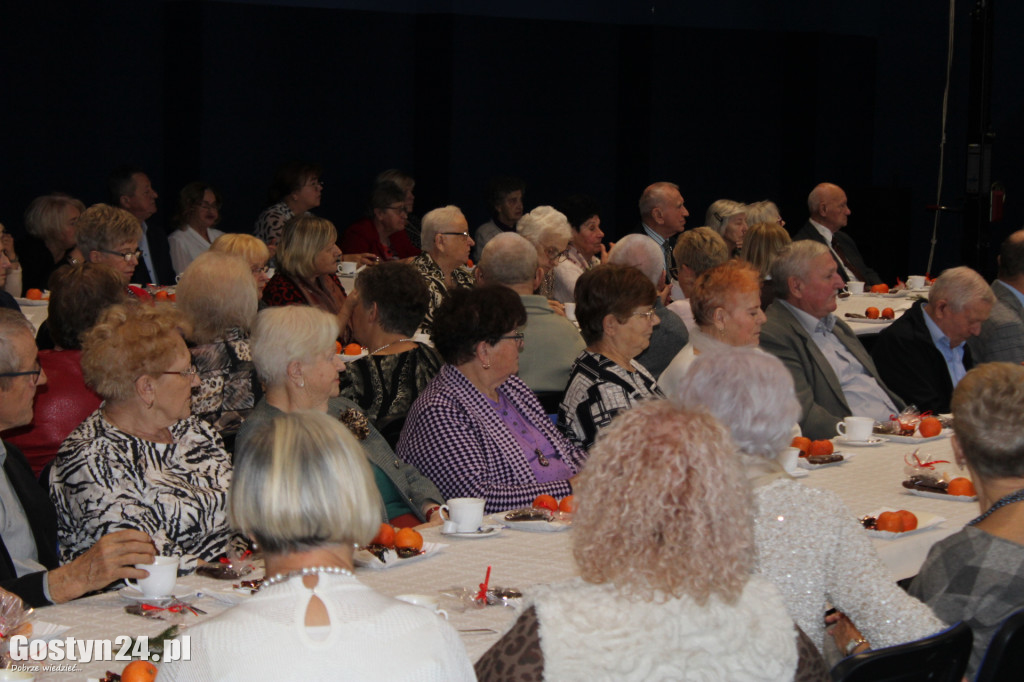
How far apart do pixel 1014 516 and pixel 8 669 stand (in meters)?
2.02

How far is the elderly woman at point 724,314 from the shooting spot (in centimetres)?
455

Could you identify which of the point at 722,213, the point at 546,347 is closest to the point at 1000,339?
the point at 546,347

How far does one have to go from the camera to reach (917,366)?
5.48 m

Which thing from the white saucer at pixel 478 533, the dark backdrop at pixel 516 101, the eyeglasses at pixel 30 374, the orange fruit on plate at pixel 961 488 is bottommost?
the white saucer at pixel 478 533

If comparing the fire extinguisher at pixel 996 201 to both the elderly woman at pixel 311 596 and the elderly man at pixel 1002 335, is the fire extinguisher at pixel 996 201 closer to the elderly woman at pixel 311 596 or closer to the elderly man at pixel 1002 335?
the elderly man at pixel 1002 335

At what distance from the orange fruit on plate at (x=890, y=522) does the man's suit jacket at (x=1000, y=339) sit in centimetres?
306

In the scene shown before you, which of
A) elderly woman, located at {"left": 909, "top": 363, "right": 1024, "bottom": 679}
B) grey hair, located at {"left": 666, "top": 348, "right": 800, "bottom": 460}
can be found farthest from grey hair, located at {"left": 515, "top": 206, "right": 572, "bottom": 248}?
grey hair, located at {"left": 666, "top": 348, "right": 800, "bottom": 460}

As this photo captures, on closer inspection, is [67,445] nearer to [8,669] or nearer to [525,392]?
[8,669]

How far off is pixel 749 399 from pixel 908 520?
0.96 meters

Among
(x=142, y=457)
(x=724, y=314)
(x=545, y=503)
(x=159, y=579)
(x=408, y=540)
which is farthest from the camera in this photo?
(x=724, y=314)

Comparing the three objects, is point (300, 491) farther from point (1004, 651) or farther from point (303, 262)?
point (303, 262)

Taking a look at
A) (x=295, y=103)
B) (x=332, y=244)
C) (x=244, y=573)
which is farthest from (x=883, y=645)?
(x=295, y=103)

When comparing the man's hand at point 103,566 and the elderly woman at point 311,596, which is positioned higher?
the elderly woman at point 311,596

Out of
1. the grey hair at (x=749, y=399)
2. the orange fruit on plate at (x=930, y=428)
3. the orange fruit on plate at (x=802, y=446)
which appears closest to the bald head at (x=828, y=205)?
the orange fruit on plate at (x=930, y=428)
